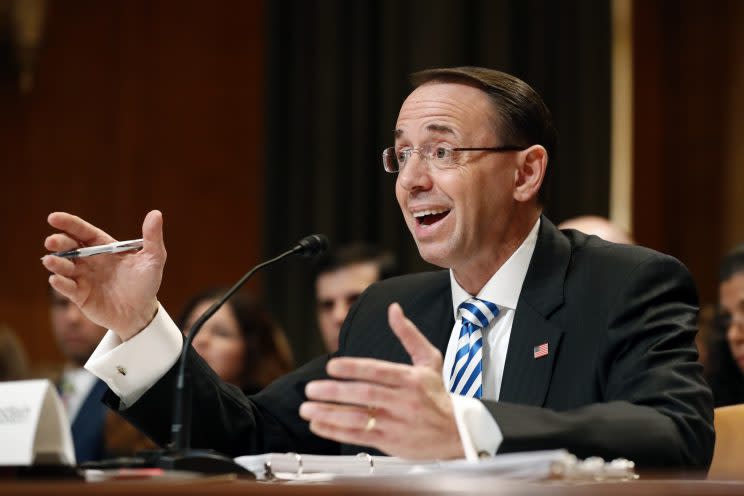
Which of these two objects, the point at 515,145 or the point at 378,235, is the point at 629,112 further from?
the point at 515,145

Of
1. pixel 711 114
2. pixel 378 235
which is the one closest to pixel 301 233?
pixel 378 235

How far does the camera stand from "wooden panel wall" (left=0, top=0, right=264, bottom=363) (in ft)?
19.4

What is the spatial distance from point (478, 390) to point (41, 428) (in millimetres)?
1010

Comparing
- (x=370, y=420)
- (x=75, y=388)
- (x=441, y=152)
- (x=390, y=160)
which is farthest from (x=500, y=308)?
(x=75, y=388)

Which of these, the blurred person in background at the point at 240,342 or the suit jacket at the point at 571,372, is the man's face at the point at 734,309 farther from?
the blurred person in background at the point at 240,342

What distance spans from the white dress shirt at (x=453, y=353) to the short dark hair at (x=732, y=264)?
139 cm

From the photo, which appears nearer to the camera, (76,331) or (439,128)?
(439,128)

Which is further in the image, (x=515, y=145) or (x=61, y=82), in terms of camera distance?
(x=61, y=82)

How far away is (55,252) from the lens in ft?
7.43

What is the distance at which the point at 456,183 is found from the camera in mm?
2582

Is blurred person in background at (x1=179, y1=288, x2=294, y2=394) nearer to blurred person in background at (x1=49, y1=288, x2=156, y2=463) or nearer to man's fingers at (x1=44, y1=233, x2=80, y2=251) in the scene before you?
blurred person in background at (x1=49, y1=288, x2=156, y2=463)

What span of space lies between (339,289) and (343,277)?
5 centimetres

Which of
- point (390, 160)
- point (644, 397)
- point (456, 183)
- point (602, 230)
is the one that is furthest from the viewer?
point (602, 230)

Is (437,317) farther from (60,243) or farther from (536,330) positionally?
(60,243)
